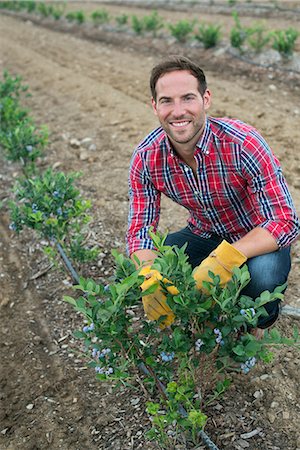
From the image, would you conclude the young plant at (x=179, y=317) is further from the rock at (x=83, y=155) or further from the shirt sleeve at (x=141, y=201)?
the rock at (x=83, y=155)

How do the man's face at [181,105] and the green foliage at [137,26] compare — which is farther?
the green foliage at [137,26]

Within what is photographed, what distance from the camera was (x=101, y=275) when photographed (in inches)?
130

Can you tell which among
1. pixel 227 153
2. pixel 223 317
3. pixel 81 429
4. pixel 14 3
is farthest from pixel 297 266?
pixel 14 3

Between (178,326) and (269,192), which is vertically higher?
(269,192)

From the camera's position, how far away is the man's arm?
87.2 inches

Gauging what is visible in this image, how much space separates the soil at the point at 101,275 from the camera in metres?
2.28

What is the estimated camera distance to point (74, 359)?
8.97ft

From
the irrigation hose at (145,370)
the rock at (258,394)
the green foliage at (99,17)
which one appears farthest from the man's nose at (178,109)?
the green foliage at (99,17)

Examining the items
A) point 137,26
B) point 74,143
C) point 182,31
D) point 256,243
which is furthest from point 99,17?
point 256,243

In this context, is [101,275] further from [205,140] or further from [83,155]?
[83,155]

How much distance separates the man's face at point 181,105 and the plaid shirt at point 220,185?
0.27 feet

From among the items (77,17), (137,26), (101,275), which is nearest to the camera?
(101,275)

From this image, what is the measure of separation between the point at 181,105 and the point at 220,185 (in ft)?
1.33

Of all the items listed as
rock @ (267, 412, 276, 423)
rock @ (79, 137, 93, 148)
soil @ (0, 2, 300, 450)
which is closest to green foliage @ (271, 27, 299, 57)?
soil @ (0, 2, 300, 450)
